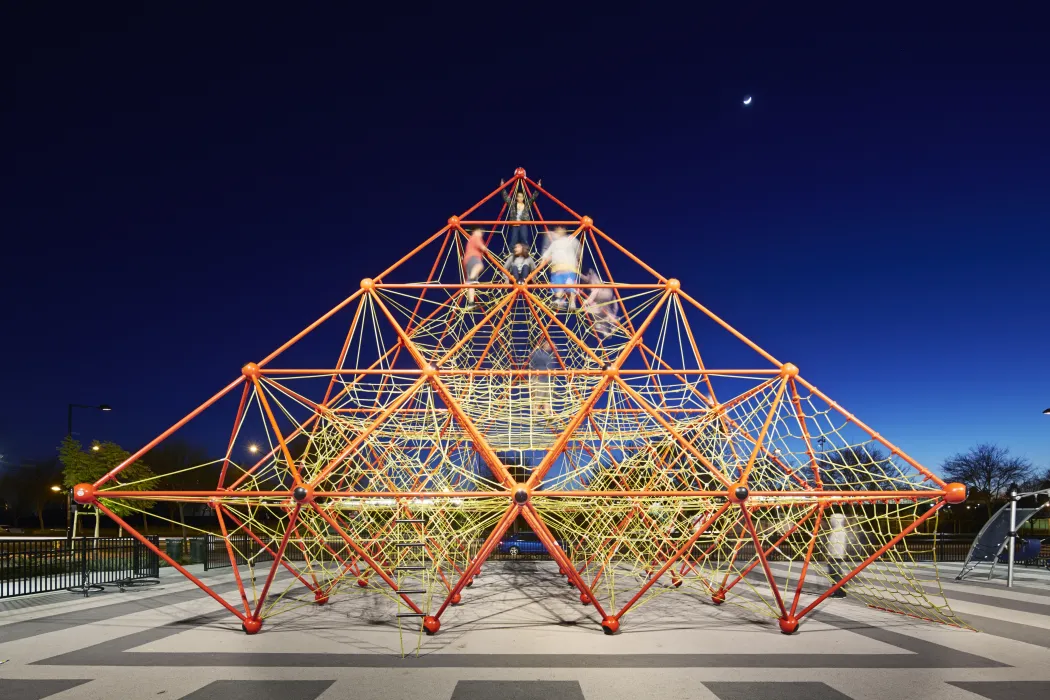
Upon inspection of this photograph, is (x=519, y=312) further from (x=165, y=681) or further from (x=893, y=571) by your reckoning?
(x=893, y=571)

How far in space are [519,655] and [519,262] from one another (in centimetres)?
810

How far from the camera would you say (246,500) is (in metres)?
9.91

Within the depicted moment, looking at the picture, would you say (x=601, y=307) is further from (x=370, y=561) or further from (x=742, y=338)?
(x=370, y=561)

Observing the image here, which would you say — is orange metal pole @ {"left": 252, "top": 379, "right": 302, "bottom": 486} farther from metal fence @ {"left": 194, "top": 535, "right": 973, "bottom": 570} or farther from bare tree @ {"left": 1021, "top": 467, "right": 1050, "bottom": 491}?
bare tree @ {"left": 1021, "top": 467, "right": 1050, "bottom": 491}

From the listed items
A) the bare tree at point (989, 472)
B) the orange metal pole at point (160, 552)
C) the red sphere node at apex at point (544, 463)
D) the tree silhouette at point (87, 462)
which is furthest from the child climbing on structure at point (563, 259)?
the bare tree at point (989, 472)

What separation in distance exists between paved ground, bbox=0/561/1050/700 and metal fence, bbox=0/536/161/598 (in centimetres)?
287

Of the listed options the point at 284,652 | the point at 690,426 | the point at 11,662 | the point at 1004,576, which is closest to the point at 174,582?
the point at 11,662

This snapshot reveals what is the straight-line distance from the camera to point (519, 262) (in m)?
14.0

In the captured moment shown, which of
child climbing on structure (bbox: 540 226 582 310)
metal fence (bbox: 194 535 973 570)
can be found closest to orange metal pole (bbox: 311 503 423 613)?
child climbing on structure (bbox: 540 226 582 310)

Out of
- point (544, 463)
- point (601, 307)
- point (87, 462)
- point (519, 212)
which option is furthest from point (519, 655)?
point (87, 462)

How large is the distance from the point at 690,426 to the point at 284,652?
26.9 feet

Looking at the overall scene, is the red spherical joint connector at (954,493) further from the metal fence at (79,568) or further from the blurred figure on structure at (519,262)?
the metal fence at (79,568)

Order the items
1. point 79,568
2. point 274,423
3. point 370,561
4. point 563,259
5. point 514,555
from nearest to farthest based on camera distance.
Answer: point 274,423 < point 370,561 < point 563,259 < point 79,568 < point 514,555

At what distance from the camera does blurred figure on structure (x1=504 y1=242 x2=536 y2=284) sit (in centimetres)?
1379
